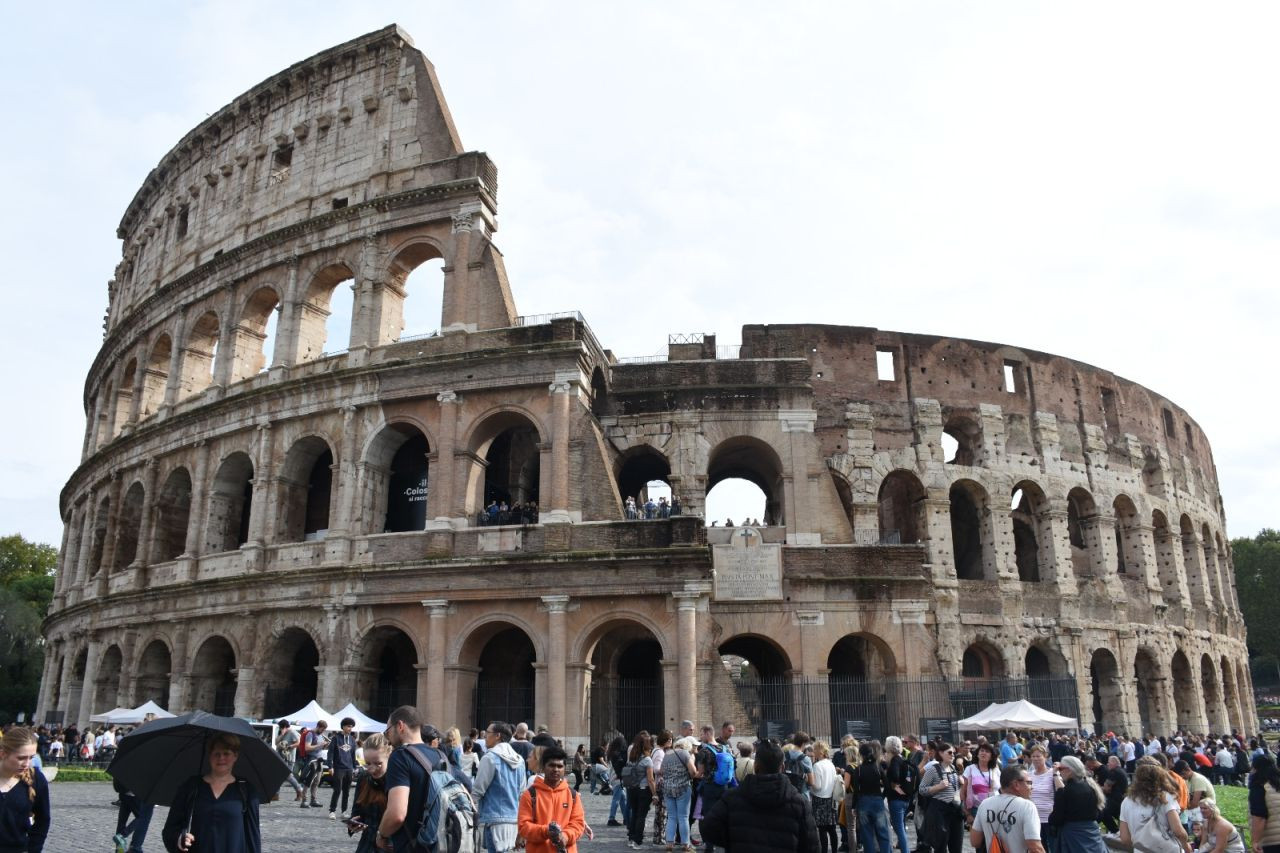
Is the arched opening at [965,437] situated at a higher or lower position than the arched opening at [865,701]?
higher

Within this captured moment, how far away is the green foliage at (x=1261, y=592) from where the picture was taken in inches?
2231

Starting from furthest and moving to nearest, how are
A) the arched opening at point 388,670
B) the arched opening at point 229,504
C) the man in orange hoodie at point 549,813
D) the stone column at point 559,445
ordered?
1. the arched opening at point 229,504
2. the arched opening at point 388,670
3. the stone column at point 559,445
4. the man in orange hoodie at point 549,813

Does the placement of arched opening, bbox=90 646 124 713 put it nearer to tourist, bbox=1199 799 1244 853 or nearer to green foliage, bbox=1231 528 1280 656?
tourist, bbox=1199 799 1244 853

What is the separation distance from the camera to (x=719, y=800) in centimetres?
494

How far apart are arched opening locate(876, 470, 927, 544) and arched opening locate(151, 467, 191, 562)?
1882cm

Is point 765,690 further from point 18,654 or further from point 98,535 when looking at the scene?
point 18,654

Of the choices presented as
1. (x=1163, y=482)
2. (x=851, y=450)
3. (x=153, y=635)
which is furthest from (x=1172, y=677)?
(x=153, y=635)

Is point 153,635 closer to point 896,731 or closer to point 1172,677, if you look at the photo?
point 896,731

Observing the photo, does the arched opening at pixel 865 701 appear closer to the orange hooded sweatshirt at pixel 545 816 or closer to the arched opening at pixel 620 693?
the arched opening at pixel 620 693

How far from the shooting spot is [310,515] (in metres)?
23.9

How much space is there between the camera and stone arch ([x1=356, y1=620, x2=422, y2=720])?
20.4 metres

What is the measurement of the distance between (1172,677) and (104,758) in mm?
29319

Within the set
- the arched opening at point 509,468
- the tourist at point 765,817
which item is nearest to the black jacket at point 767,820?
the tourist at point 765,817

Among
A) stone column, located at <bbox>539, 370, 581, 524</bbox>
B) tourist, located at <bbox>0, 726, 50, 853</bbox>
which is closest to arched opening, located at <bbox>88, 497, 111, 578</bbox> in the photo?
A: stone column, located at <bbox>539, 370, 581, 524</bbox>
